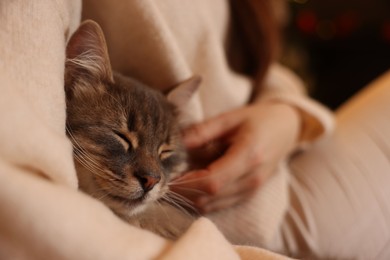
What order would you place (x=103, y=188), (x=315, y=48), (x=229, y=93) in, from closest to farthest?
(x=103, y=188) → (x=229, y=93) → (x=315, y=48)

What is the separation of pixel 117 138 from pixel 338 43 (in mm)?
2186

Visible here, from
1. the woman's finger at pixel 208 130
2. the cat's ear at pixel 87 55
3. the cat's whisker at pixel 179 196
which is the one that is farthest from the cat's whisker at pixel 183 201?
the cat's ear at pixel 87 55

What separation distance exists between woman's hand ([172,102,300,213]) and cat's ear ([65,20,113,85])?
239 millimetres

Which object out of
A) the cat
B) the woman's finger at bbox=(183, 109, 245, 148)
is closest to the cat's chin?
the cat

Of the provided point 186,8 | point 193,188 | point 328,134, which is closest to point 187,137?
point 193,188

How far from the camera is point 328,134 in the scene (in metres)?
1.04

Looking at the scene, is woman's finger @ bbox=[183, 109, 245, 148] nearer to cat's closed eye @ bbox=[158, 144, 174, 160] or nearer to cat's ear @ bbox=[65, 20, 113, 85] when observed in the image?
cat's closed eye @ bbox=[158, 144, 174, 160]

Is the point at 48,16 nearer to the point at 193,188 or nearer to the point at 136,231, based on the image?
the point at 136,231

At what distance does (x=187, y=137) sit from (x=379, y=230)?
17.1 inches

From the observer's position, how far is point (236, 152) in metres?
0.83

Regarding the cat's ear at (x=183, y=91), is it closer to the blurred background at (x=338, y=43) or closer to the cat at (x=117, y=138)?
the cat at (x=117, y=138)

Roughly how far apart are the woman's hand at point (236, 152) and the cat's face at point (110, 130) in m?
0.08

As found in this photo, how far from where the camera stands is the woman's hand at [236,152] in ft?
2.60

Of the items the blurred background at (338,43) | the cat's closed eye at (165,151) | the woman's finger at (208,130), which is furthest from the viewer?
the blurred background at (338,43)
